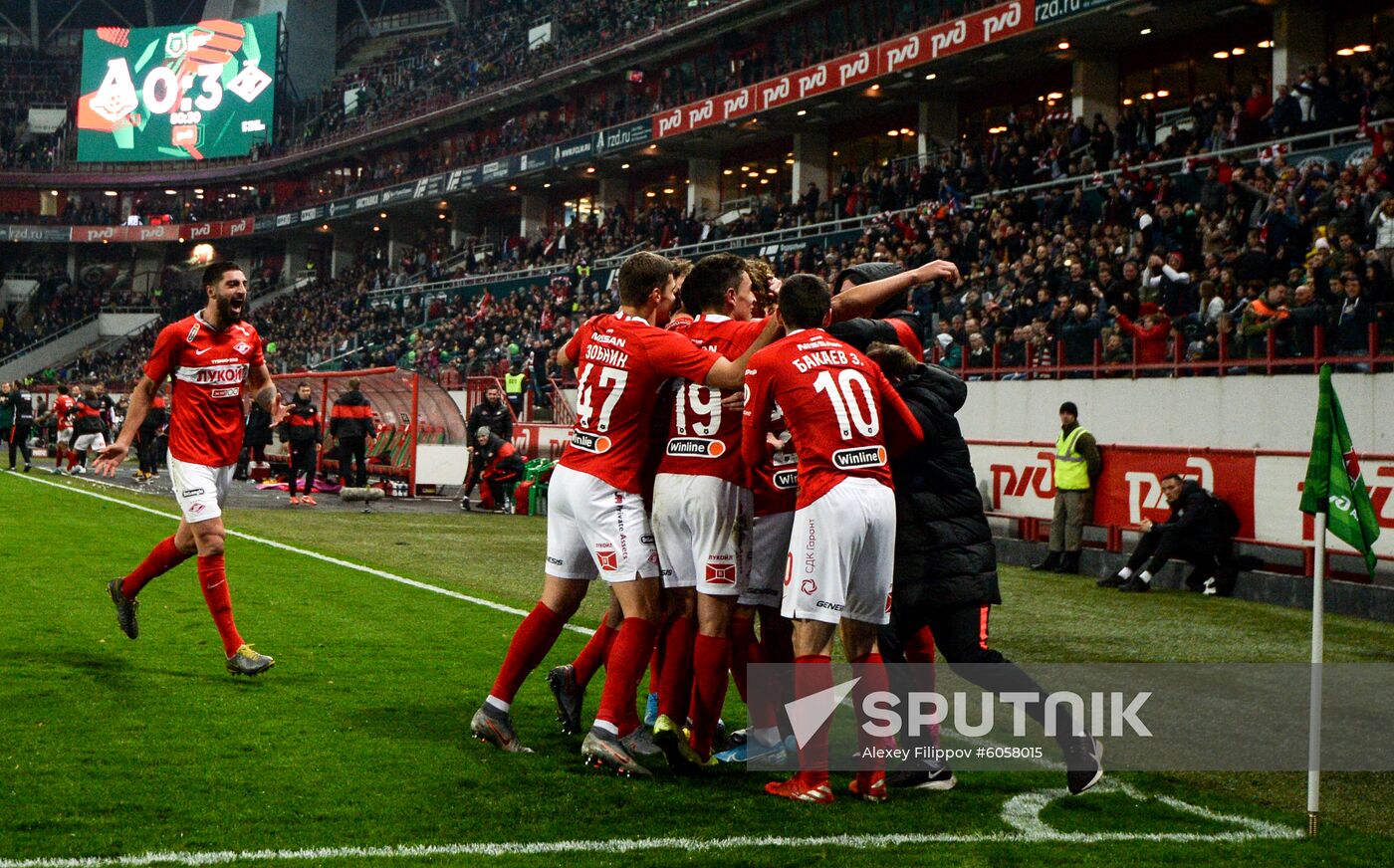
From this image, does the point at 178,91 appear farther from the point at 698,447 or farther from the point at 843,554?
the point at 843,554

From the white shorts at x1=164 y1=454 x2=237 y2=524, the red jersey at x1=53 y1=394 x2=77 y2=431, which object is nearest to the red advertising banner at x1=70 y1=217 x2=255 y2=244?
the red jersey at x1=53 y1=394 x2=77 y2=431

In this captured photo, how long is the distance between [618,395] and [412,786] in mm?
1817

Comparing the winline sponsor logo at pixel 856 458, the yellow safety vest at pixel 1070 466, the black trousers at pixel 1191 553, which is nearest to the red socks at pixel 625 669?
the winline sponsor logo at pixel 856 458

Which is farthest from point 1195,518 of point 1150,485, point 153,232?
point 153,232

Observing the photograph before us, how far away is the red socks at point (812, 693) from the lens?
520cm

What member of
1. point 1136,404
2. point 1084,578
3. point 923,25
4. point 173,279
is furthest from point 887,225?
point 173,279

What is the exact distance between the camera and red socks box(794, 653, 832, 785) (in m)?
5.20

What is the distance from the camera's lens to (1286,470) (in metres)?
13.2

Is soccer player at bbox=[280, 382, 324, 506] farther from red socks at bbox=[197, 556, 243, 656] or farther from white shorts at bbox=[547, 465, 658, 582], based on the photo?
white shorts at bbox=[547, 465, 658, 582]

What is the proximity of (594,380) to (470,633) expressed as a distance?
3993 mm

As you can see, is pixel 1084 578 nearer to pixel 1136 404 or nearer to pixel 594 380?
pixel 1136 404

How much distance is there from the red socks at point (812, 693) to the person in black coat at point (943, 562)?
0.46m

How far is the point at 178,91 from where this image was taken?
238 feet

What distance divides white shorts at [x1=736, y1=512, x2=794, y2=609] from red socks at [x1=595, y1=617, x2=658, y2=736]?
0.47 meters
